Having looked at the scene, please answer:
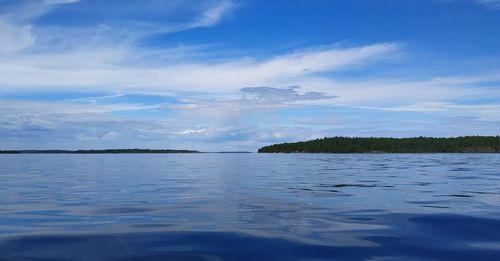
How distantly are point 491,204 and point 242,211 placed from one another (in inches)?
342

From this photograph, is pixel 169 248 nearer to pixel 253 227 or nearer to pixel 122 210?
pixel 253 227

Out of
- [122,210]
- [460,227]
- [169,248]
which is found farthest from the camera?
[122,210]

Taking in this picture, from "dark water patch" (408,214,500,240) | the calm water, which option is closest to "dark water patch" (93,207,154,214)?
the calm water

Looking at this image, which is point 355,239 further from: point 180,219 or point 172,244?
point 180,219

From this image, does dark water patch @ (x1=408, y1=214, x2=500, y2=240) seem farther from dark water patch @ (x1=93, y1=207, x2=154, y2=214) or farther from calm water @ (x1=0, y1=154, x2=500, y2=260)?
dark water patch @ (x1=93, y1=207, x2=154, y2=214)

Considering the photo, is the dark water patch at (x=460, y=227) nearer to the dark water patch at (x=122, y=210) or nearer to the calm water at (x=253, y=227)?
the calm water at (x=253, y=227)

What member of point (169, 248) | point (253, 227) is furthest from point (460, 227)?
point (169, 248)

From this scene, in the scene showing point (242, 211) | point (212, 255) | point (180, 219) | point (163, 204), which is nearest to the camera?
point (212, 255)

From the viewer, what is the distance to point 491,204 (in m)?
16.1

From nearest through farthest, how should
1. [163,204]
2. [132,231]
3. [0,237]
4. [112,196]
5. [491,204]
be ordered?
[0,237] → [132,231] → [491,204] → [163,204] → [112,196]

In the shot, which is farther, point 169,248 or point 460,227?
point 460,227

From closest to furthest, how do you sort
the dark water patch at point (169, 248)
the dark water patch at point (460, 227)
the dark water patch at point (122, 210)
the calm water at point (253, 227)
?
the dark water patch at point (169, 248)
the calm water at point (253, 227)
the dark water patch at point (460, 227)
the dark water patch at point (122, 210)

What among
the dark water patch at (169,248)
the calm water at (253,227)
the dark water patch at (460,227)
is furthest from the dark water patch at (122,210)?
the dark water patch at (460,227)

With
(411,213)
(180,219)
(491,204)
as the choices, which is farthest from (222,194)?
(491,204)
